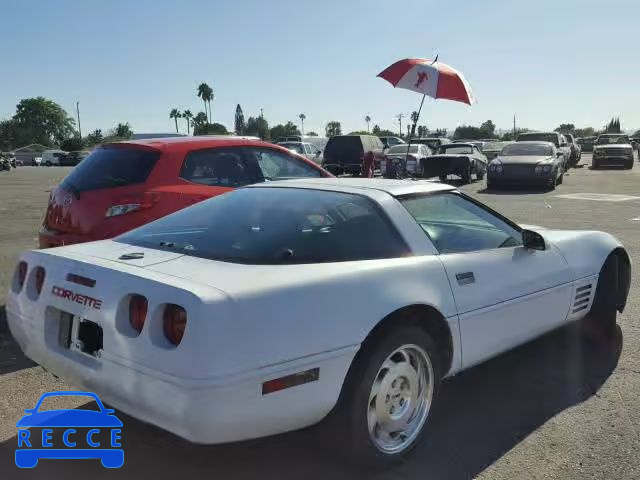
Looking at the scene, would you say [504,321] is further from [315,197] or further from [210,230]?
[210,230]

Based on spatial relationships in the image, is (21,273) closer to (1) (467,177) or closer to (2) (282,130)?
(1) (467,177)

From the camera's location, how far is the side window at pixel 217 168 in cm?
549

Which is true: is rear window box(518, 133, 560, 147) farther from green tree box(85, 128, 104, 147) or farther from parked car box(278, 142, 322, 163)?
green tree box(85, 128, 104, 147)

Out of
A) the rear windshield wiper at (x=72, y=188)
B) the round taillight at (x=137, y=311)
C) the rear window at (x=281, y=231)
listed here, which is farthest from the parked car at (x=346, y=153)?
the round taillight at (x=137, y=311)

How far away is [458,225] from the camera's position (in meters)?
3.72

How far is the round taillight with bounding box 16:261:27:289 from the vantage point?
10.2ft

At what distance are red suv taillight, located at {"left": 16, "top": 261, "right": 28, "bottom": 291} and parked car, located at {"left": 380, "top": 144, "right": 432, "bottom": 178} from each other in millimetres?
13422

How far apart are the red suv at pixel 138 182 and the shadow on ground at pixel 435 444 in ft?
6.79

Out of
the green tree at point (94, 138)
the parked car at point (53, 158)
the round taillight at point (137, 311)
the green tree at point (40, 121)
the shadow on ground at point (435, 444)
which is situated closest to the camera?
the round taillight at point (137, 311)

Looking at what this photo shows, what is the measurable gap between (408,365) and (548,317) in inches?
55.0

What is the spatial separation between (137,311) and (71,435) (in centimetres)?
118

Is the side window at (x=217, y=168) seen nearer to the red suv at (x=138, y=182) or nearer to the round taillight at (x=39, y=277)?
the red suv at (x=138, y=182)

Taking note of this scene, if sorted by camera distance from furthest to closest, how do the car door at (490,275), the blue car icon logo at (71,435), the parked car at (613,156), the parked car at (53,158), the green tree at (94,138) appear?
1. the green tree at (94,138)
2. the parked car at (53,158)
3. the parked car at (613,156)
4. the car door at (490,275)
5. the blue car icon logo at (71,435)

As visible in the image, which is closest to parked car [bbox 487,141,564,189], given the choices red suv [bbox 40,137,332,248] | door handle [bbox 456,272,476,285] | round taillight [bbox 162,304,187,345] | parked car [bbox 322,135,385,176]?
parked car [bbox 322,135,385,176]
